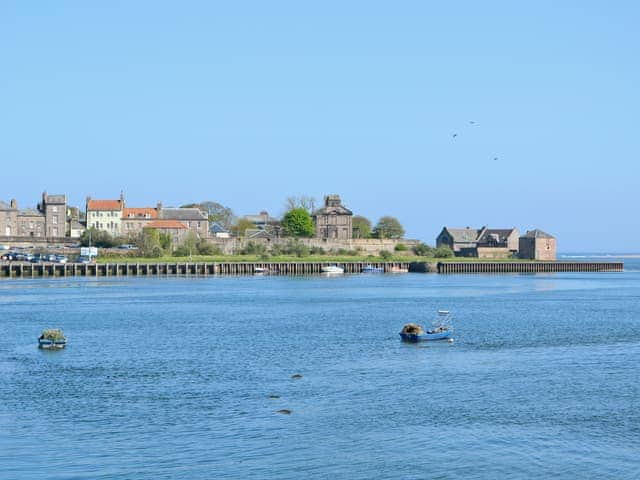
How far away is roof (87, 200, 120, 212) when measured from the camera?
14925cm

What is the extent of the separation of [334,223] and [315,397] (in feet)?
421

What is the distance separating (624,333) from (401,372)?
1970 centimetres

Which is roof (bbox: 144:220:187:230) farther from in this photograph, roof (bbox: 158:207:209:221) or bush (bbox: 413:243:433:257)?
bush (bbox: 413:243:433:257)

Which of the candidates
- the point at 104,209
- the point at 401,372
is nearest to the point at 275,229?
the point at 104,209

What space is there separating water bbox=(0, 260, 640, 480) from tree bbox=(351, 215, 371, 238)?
114 metres

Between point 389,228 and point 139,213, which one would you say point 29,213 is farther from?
point 389,228

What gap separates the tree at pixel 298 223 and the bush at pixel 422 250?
57.6 ft

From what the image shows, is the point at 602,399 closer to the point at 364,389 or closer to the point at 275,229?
the point at 364,389

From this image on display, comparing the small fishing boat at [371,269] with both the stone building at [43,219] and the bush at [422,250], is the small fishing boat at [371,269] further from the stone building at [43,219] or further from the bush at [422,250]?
the stone building at [43,219]

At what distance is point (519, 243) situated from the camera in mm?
160500

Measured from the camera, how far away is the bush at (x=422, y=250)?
15900 centimetres

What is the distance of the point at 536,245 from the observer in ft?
514

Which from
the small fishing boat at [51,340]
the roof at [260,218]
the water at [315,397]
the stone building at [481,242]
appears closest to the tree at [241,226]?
the roof at [260,218]

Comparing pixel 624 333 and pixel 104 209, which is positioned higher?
pixel 104 209
